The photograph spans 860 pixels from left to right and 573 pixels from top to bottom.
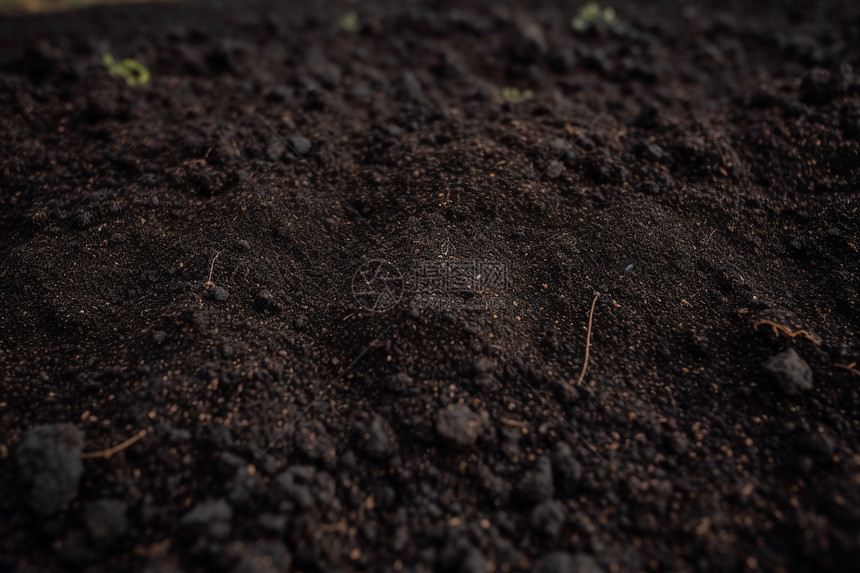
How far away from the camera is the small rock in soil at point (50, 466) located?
66.7 inches

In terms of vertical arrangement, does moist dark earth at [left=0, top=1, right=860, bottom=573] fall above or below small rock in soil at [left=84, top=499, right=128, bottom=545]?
above

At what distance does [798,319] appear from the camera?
89.0 inches

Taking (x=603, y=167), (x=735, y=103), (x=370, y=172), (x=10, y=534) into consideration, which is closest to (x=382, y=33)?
(x=370, y=172)

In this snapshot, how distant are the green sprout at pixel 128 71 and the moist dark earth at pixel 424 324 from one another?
0.31 ft

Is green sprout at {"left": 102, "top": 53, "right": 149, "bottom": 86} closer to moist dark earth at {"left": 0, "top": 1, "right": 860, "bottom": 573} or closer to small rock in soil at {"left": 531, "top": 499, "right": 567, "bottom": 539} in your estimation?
moist dark earth at {"left": 0, "top": 1, "right": 860, "bottom": 573}

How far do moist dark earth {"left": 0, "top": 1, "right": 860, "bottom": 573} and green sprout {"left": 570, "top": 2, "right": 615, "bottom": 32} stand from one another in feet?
2.91

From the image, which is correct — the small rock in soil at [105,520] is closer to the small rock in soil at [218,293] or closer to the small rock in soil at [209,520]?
the small rock in soil at [209,520]

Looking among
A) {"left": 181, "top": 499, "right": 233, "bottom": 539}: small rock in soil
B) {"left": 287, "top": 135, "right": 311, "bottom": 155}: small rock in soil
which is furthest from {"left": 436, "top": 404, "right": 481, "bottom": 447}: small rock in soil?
{"left": 287, "top": 135, "right": 311, "bottom": 155}: small rock in soil

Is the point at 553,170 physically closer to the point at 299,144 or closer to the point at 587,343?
the point at 587,343

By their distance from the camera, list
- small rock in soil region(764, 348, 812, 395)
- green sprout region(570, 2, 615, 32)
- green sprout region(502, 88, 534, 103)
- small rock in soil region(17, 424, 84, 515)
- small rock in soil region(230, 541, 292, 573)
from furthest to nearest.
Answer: green sprout region(570, 2, 615, 32), green sprout region(502, 88, 534, 103), small rock in soil region(764, 348, 812, 395), small rock in soil region(17, 424, 84, 515), small rock in soil region(230, 541, 292, 573)

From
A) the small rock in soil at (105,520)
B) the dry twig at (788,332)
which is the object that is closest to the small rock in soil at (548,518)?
the dry twig at (788,332)

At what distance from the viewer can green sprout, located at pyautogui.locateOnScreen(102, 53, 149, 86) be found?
3412 millimetres

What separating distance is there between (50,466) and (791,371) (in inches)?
Answer: 113

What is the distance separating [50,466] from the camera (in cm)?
173
